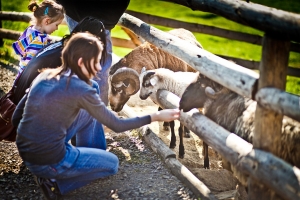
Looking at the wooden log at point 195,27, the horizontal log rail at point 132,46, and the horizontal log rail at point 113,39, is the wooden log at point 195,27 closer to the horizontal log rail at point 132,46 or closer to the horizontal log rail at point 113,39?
the horizontal log rail at point 132,46

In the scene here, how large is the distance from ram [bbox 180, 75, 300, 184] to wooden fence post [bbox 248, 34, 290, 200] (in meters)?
0.30

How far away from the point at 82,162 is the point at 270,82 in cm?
169

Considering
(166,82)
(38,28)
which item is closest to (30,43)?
(38,28)

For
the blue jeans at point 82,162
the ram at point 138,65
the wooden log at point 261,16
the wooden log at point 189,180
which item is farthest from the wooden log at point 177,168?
the wooden log at point 261,16

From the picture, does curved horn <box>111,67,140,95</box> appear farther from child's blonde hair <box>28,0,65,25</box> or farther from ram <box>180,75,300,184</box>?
ram <box>180,75,300,184</box>

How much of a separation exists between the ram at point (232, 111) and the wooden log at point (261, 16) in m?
0.91

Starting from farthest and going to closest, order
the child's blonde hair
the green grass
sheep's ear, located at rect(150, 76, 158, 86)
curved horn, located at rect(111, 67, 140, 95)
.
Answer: the green grass < curved horn, located at rect(111, 67, 140, 95) < sheep's ear, located at rect(150, 76, 158, 86) < the child's blonde hair

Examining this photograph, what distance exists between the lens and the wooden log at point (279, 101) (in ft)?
9.04

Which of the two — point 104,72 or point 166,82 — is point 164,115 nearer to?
point 104,72

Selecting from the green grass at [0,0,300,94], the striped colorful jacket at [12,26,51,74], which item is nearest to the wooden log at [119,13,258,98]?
the striped colorful jacket at [12,26,51,74]

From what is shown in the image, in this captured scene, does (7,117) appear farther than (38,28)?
No

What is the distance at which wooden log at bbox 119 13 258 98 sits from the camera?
3.27m

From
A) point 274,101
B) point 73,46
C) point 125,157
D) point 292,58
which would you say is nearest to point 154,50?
point 125,157

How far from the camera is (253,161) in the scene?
→ 3.17 m
